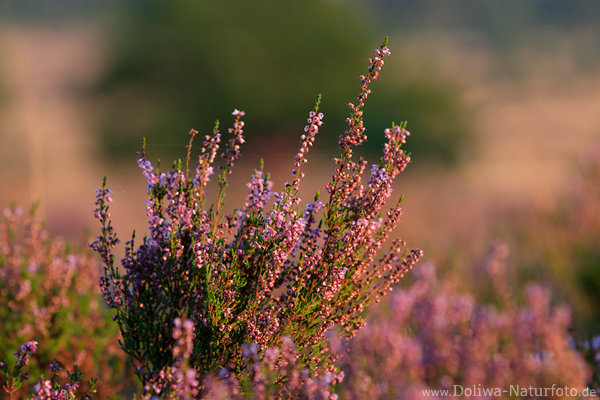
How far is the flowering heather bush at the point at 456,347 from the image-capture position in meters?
5.08

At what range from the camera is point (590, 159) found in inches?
466

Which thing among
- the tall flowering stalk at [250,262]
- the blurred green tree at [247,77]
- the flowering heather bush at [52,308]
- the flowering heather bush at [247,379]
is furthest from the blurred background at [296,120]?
the flowering heather bush at [247,379]

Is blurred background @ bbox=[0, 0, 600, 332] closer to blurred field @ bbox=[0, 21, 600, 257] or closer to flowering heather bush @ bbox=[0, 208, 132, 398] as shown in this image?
blurred field @ bbox=[0, 21, 600, 257]

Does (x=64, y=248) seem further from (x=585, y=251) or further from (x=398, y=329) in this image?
(x=585, y=251)

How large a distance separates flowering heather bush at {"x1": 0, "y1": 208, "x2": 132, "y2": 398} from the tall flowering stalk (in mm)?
2128

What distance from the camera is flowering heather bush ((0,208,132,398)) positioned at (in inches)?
211

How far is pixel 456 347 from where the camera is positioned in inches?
223

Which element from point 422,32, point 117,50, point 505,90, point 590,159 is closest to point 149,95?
point 117,50

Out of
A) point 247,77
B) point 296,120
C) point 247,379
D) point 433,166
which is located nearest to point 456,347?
point 247,379

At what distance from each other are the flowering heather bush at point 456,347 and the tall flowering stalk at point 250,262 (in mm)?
1313

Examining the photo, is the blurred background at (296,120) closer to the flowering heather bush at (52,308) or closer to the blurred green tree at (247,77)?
the blurred green tree at (247,77)

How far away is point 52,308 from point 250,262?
2774mm

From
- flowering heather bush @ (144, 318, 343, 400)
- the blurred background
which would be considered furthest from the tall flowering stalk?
the blurred background

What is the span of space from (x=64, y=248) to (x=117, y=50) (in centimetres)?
2212
